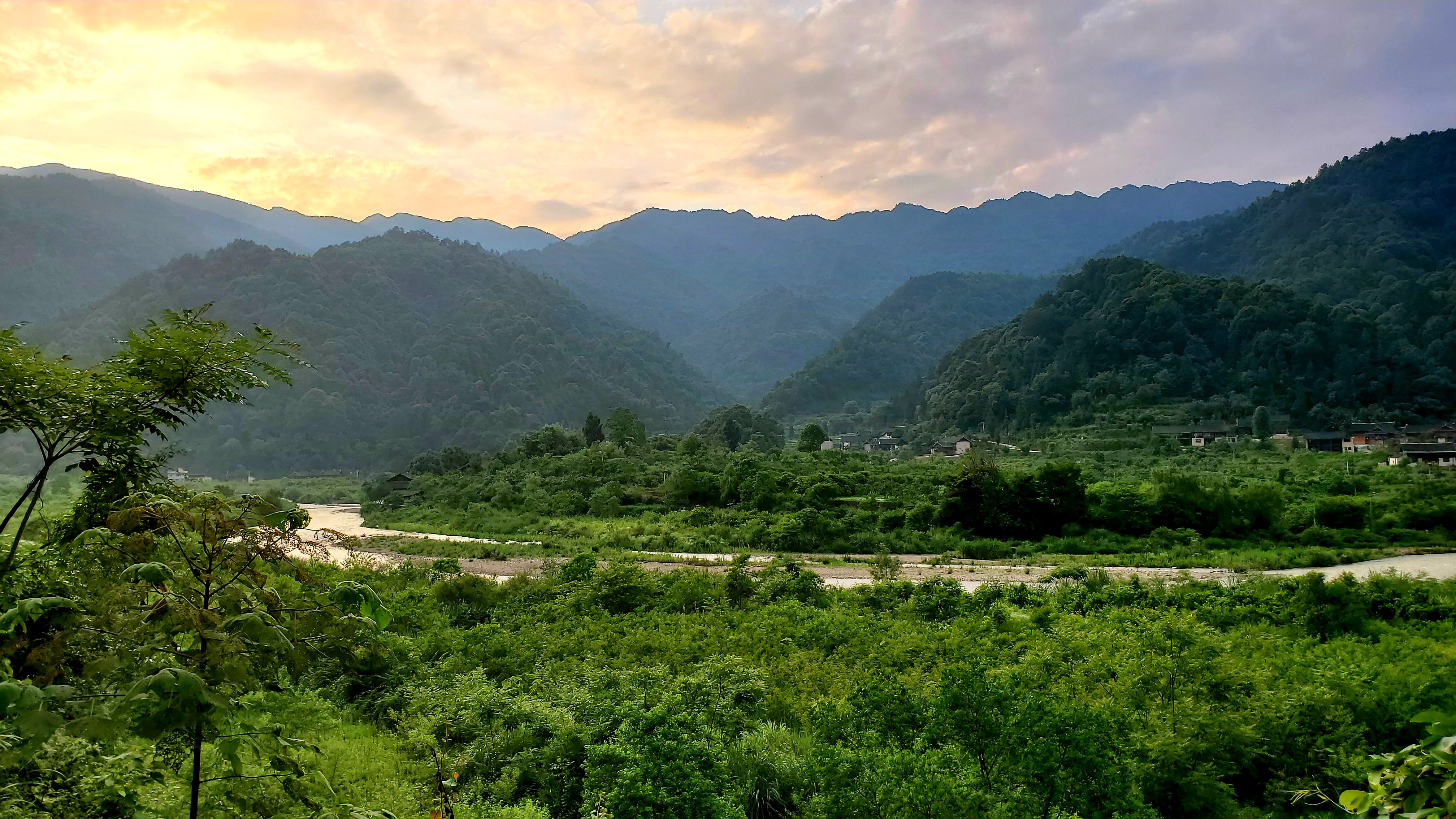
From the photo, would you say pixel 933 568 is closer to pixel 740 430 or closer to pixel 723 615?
pixel 723 615

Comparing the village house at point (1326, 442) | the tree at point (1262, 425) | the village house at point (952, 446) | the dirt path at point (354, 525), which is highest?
the tree at point (1262, 425)

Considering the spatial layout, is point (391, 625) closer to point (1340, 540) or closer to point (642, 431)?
point (1340, 540)

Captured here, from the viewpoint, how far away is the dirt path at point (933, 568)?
21.5 metres

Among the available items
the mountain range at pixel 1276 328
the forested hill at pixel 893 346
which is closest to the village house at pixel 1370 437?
the mountain range at pixel 1276 328

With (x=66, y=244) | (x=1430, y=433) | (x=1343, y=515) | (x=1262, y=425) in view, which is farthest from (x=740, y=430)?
(x=66, y=244)

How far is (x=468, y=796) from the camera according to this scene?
22.2ft

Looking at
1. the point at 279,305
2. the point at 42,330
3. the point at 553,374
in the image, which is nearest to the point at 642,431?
the point at 553,374

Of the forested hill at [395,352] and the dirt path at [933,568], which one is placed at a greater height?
the forested hill at [395,352]

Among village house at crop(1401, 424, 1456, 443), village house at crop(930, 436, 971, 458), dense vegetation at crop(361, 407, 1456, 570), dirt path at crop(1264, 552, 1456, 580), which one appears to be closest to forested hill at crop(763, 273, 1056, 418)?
village house at crop(930, 436, 971, 458)

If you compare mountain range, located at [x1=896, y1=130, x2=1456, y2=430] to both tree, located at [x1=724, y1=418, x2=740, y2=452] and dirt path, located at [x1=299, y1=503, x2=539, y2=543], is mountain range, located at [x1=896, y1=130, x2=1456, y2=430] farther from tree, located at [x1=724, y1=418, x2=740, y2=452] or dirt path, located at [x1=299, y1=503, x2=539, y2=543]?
dirt path, located at [x1=299, y1=503, x2=539, y2=543]

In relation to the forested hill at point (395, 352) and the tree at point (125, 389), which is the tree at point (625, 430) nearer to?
the forested hill at point (395, 352)

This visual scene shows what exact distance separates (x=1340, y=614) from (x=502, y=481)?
4523 cm

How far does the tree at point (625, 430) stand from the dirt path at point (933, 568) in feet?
99.3

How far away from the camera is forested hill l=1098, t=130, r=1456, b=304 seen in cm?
10394
